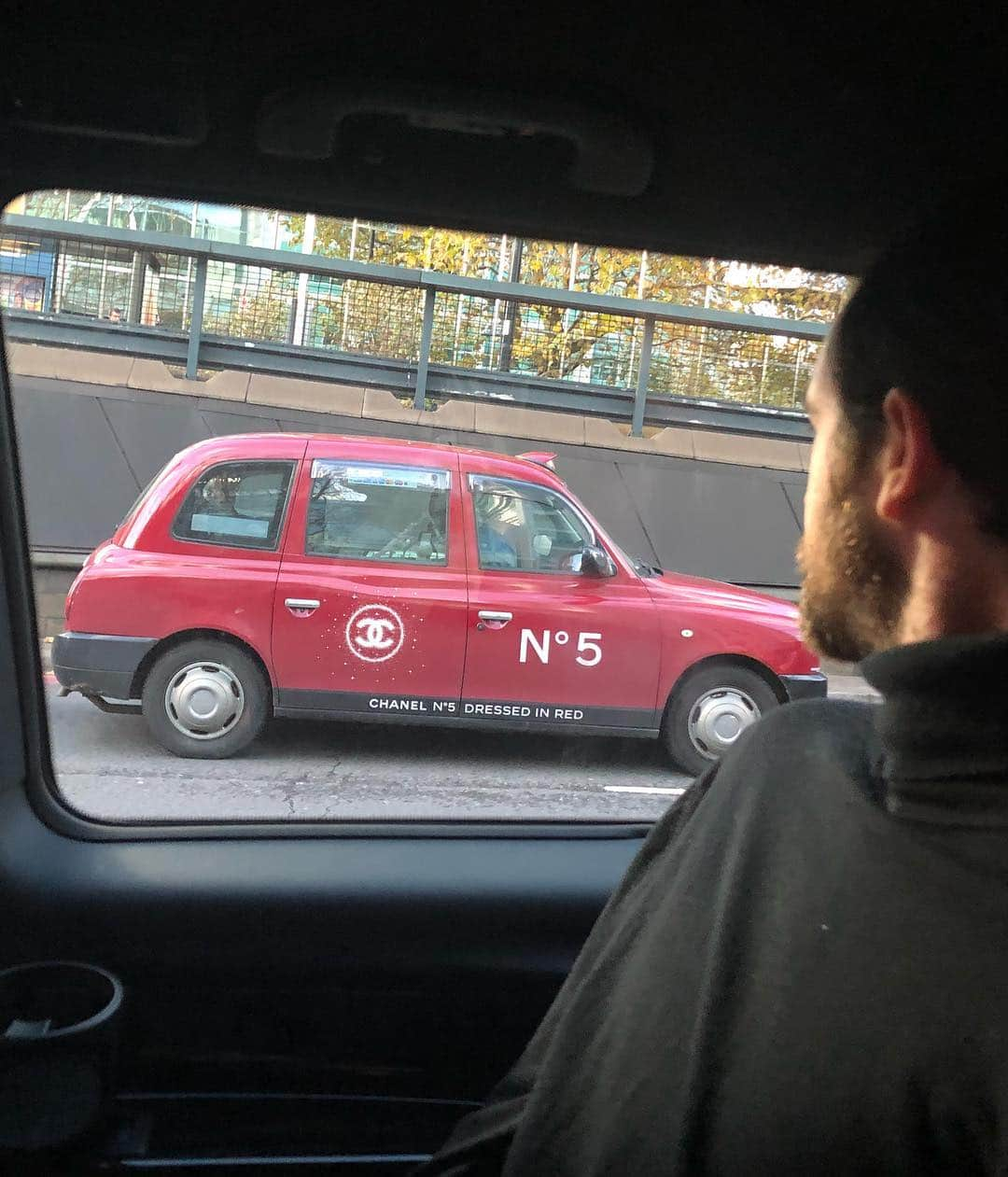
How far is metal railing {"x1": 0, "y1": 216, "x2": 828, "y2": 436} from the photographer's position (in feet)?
8.64

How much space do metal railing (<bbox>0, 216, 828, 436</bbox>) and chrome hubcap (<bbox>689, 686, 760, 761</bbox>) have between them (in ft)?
2.31

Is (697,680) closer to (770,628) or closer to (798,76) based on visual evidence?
(770,628)

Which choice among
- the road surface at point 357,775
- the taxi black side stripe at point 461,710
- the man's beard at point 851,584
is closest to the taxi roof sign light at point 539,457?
the taxi black side stripe at point 461,710

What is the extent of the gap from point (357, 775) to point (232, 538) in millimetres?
929

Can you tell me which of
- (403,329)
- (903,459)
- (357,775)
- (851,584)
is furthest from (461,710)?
(903,459)

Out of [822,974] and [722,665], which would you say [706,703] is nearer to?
[722,665]

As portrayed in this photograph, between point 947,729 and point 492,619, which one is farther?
point 492,619

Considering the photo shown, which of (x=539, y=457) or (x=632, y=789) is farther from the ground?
(x=539, y=457)

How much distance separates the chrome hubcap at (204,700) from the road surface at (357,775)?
102mm

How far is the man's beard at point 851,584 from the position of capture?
52.2 inches

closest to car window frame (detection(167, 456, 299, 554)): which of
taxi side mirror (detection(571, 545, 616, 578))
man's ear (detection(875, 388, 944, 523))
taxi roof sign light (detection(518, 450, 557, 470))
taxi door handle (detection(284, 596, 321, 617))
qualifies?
taxi door handle (detection(284, 596, 321, 617))

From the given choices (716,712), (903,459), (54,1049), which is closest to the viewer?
(903,459)

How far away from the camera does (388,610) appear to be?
328 centimetres

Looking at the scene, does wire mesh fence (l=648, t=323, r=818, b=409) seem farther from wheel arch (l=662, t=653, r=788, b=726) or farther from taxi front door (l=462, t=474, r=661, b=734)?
wheel arch (l=662, t=653, r=788, b=726)
